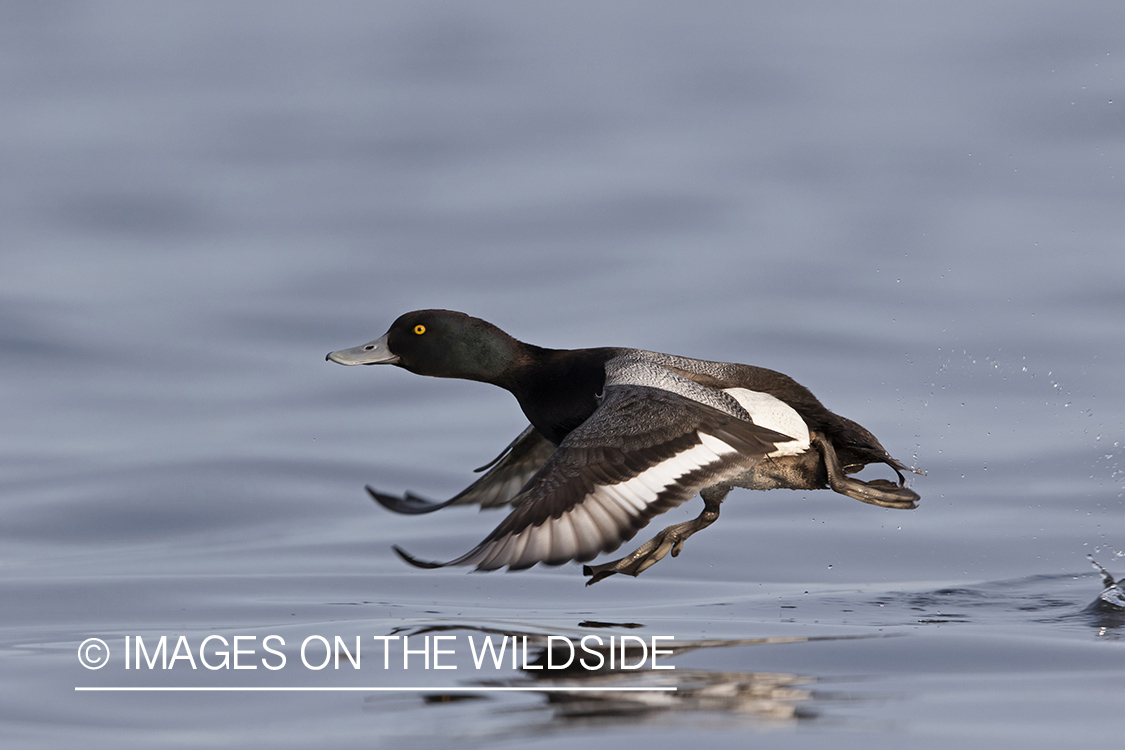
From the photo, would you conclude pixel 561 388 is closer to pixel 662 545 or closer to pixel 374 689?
pixel 662 545

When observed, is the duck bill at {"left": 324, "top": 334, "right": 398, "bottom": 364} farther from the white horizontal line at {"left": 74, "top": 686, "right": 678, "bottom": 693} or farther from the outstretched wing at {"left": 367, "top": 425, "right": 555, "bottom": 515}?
the white horizontal line at {"left": 74, "top": 686, "right": 678, "bottom": 693}

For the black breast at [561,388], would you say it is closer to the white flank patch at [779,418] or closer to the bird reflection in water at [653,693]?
the white flank patch at [779,418]

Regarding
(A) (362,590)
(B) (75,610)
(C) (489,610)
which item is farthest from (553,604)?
(B) (75,610)

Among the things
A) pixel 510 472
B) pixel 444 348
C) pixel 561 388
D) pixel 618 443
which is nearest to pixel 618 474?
pixel 618 443

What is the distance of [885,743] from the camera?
12.1ft

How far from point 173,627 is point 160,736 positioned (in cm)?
196

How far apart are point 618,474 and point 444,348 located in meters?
1.83

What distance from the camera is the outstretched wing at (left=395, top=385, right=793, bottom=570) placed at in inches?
184

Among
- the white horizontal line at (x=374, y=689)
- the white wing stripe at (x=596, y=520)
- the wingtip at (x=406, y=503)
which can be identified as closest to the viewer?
the white horizontal line at (x=374, y=689)

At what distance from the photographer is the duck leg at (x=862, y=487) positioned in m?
5.83

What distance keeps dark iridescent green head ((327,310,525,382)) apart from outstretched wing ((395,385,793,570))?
109cm

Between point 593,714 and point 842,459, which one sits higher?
point 842,459

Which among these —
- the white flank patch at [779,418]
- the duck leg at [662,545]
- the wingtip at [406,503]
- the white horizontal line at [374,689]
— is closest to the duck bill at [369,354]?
the wingtip at [406,503]

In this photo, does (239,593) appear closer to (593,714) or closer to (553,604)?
(553,604)
